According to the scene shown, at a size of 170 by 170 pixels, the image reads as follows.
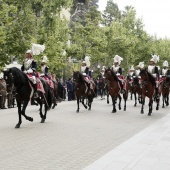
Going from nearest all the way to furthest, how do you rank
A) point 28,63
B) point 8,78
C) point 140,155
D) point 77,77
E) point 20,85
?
point 140,155, point 8,78, point 20,85, point 28,63, point 77,77

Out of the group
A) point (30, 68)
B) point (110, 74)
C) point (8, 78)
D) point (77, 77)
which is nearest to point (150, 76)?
point (110, 74)

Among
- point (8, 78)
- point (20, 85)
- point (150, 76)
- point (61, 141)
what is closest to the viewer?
point (61, 141)

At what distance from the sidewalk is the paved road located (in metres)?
0.34

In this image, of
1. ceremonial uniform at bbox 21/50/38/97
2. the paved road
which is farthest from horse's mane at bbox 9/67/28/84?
the paved road

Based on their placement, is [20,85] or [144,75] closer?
[20,85]

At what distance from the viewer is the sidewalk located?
7.35m

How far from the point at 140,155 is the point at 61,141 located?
3031 mm

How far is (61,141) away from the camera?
10484mm

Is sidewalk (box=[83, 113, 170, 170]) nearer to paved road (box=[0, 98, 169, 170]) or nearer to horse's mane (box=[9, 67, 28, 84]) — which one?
paved road (box=[0, 98, 169, 170])

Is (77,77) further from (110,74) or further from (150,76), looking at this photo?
(150,76)

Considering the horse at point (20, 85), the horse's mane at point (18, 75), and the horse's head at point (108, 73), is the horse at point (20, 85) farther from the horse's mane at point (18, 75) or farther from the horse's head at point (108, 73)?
the horse's head at point (108, 73)

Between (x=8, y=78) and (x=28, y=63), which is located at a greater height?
Answer: (x=28, y=63)

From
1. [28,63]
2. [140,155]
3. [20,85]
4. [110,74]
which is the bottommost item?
[140,155]

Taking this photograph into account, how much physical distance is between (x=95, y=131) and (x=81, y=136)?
119 cm
